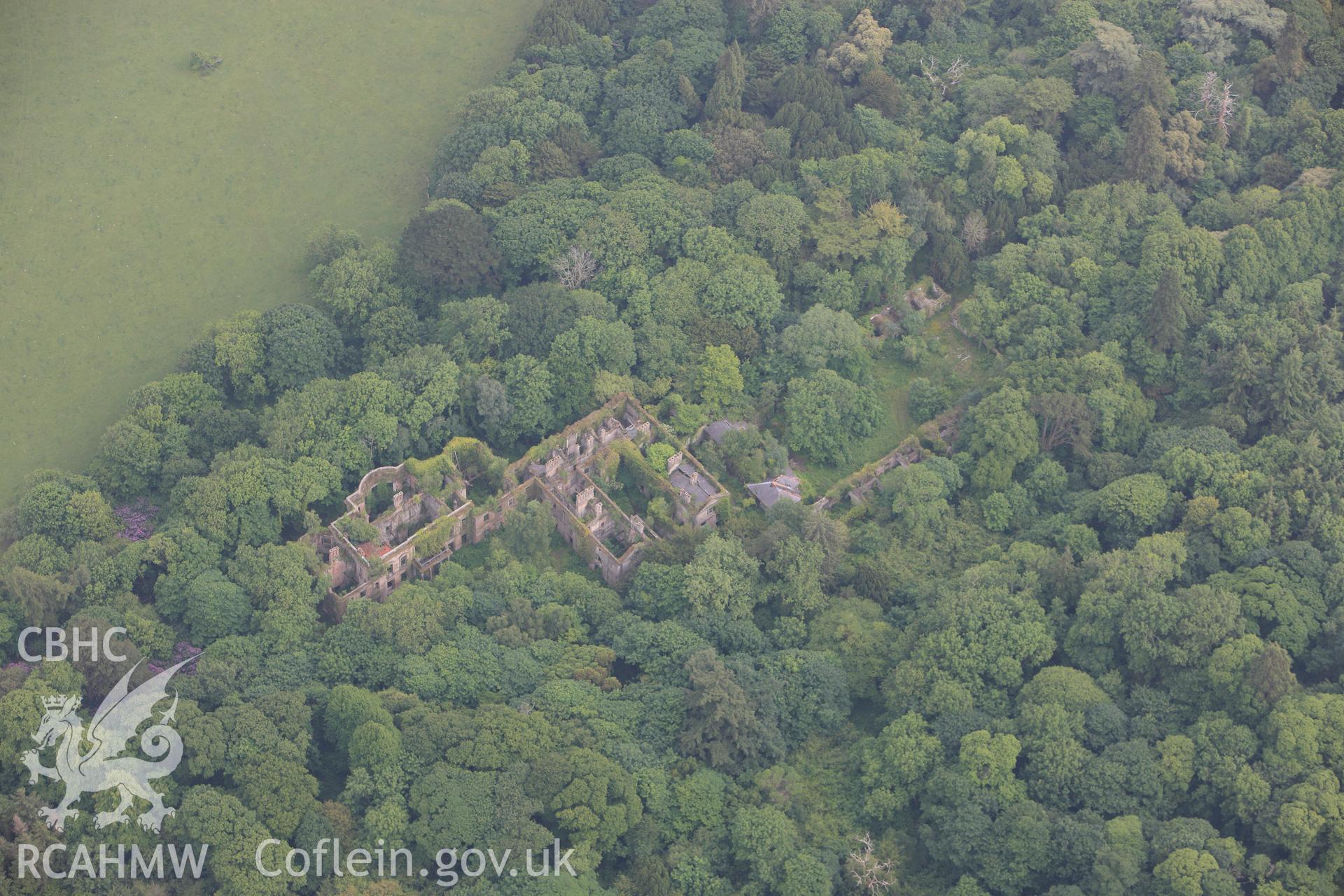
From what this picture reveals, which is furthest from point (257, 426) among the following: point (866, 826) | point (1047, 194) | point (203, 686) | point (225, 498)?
point (1047, 194)

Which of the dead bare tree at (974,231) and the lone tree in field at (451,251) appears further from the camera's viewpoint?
the dead bare tree at (974,231)

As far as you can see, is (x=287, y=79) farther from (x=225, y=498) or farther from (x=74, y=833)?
(x=74, y=833)

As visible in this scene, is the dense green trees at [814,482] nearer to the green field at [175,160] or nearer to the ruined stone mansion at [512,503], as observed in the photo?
the ruined stone mansion at [512,503]

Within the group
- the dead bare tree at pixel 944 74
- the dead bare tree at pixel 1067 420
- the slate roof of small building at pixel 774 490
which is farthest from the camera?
the dead bare tree at pixel 944 74

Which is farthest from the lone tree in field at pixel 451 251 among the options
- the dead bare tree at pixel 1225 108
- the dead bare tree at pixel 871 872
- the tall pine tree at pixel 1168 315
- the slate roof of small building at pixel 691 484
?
the dead bare tree at pixel 1225 108

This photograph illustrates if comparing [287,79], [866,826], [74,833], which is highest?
[287,79]
